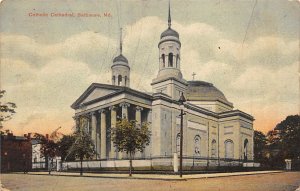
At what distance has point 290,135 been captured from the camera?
20.8 meters

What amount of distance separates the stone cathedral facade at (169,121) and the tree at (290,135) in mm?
2260

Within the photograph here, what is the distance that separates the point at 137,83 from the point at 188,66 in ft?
A: 10.0

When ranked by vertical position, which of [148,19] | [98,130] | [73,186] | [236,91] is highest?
[148,19]

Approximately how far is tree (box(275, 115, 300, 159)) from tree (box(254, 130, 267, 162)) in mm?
1014

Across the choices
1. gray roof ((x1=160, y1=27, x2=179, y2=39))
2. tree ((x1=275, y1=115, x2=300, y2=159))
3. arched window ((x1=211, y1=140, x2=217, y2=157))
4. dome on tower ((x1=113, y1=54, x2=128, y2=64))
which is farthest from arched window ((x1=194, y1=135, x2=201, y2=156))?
gray roof ((x1=160, y1=27, x2=179, y2=39))

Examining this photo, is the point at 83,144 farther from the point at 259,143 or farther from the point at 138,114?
the point at 259,143

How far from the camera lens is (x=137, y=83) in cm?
2130

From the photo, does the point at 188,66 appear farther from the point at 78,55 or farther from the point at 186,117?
the point at 186,117

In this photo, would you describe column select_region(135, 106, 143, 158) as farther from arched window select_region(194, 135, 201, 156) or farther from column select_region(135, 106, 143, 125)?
arched window select_region(194, 135, 201, 156)

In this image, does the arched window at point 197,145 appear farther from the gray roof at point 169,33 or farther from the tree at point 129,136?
the gray roof at point 169,33

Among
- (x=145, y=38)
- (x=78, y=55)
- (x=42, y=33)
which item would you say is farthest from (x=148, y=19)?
(x=42, y=33)

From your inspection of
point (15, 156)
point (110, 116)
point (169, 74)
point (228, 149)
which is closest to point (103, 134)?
point (110, 116)

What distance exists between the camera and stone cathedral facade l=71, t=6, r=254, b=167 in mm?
25438

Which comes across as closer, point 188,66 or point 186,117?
point 188,66
